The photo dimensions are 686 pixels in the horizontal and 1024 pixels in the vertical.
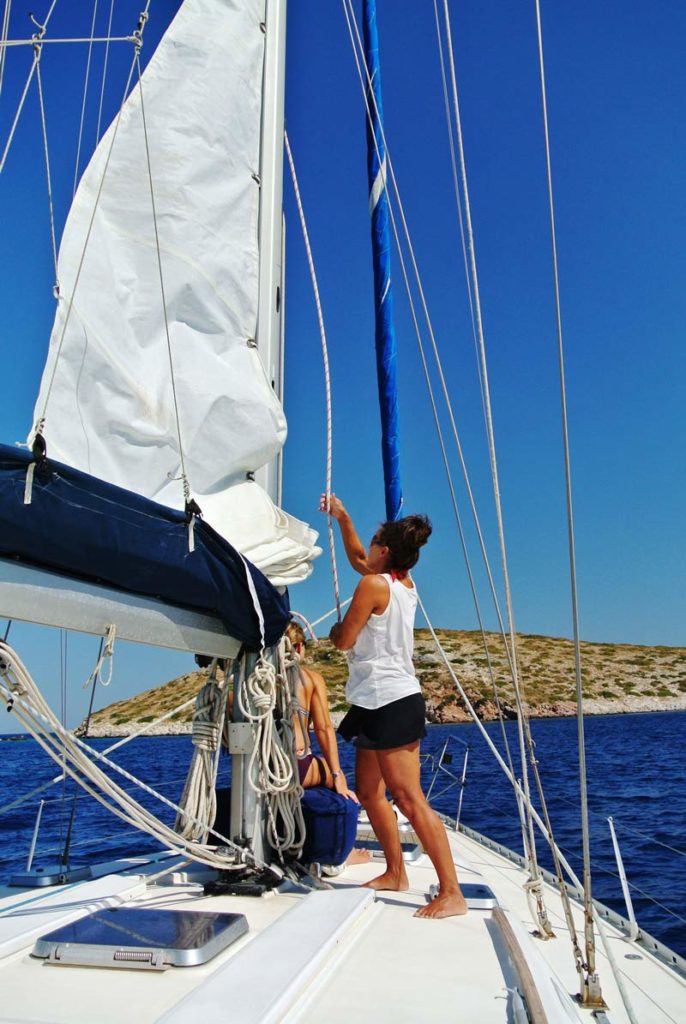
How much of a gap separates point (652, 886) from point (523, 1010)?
286 inches

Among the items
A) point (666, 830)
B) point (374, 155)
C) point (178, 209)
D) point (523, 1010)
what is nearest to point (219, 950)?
point (523, 1010)

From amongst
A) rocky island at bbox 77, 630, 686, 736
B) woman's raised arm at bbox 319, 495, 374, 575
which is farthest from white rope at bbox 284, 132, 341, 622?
rocky island at bbox 77, 630, 686, 736

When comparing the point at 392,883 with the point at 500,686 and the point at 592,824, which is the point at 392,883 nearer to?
the point at 592,824

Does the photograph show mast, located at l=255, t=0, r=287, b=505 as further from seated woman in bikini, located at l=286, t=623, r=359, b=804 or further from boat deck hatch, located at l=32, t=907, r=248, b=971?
boat deck hatch, located at l=32, t=907, r=248, b=971

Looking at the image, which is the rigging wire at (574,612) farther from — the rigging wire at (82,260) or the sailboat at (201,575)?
the rigging wire at (82,260)

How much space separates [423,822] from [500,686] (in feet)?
231

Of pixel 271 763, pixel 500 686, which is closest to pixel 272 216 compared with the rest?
pixel 271 763

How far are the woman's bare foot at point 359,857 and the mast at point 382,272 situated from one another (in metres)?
1.87

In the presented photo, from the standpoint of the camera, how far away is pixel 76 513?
99.3 inches

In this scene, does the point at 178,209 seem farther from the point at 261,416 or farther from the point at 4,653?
the point at 4,653

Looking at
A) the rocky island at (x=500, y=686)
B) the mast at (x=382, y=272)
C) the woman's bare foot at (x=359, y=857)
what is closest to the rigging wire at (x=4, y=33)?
the mast at (x=382, y=272)

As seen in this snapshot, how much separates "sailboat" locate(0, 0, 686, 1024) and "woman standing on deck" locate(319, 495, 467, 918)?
300 mm

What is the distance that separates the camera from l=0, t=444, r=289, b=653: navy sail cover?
2379mm

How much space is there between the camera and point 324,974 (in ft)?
7.33
